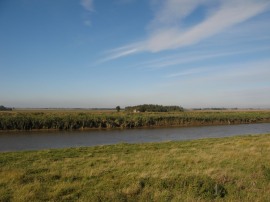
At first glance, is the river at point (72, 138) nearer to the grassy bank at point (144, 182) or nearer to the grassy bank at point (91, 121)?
the grassy bank at point (91, 121)

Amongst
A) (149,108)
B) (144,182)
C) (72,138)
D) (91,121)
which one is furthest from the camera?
(149,108)

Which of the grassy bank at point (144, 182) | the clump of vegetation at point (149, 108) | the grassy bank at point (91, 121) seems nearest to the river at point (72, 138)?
the grassy bank at point (91, 121)

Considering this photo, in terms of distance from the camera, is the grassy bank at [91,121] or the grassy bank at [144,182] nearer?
the grassy bank at [144,182]

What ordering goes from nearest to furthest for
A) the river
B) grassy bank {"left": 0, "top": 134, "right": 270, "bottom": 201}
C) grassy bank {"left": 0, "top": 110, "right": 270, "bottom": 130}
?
grassy bank {"left": 0, "top": 134, "right": 270, "bottom": 201}
the river
grassy bank {"left": 0, "top": 110, "right": 270, "bottom": 130}

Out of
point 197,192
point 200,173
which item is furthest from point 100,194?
point 200,173

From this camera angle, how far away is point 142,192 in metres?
6.94

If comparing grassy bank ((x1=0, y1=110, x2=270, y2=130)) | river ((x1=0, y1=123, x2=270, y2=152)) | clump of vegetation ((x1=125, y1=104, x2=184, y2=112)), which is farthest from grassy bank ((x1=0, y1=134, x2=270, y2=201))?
clump of vegetation ((x1=125, y1=104, x2=184, y2=112))

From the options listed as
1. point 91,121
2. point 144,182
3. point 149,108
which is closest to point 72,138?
point 91,121

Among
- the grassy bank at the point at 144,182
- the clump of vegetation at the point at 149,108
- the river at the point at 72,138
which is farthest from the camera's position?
the clump of vegetation at the point at 149,108

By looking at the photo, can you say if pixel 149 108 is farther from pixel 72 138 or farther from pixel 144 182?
pixel 144 182

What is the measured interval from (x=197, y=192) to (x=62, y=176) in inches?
160

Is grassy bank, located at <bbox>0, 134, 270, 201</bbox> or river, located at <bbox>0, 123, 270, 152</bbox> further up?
grassy bank, located at <bbox>0, 134, 270, 201</bbox>

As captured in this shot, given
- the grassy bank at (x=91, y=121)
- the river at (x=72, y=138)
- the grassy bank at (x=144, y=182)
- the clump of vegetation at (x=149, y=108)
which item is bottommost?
the river at (x=72, y=138)

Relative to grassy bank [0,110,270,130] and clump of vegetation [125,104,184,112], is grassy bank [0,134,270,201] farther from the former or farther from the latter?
clump of vegetation [125,104,184,112]
